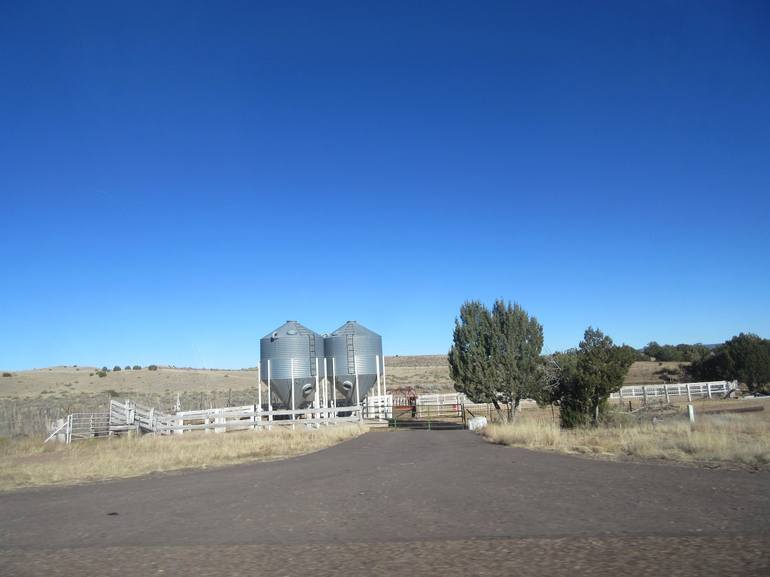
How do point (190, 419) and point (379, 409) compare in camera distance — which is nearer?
point (190, 419)

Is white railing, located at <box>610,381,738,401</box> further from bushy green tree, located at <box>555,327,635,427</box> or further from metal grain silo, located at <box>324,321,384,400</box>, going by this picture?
bushy green tree, located at <box>555,327,635,427</box>

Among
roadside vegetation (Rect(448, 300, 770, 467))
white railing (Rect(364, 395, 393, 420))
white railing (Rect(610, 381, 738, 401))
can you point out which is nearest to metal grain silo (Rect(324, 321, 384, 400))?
white railing (Rect(364, 395, 393, 420))

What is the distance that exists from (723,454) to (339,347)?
30.1 m

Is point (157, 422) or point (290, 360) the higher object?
point (290, 360)

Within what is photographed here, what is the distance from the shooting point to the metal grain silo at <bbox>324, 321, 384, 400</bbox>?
4169 cm

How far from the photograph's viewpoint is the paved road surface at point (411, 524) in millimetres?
5949

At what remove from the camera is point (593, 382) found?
928 inches

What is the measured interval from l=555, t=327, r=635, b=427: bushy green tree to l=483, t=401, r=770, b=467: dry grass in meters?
1.26

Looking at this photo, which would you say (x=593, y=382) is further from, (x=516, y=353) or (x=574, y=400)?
(x=516, y=353)

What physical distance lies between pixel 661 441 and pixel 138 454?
17046 mm

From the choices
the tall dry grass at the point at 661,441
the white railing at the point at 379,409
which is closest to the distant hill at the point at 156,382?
the white railing at the point at 379,409

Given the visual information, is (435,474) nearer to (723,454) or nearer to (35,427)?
(723,454)

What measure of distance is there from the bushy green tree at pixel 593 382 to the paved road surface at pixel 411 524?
10.9 meters

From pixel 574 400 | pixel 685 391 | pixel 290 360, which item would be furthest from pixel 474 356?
pixel 685 391
